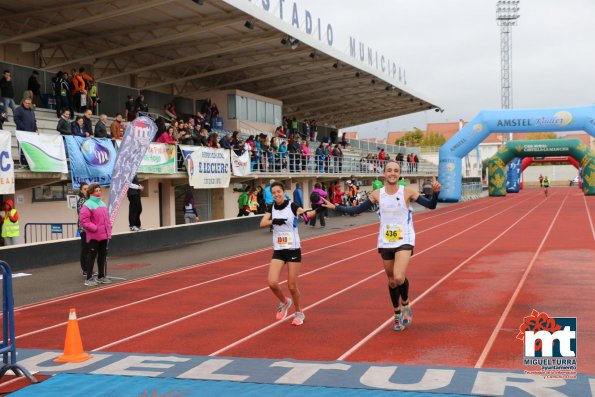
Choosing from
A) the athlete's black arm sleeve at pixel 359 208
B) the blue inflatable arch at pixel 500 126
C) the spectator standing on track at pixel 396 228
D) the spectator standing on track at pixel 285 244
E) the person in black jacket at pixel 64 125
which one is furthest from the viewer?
the blue inflatable arch at pixel 500 126

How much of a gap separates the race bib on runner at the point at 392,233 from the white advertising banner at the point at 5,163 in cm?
1001

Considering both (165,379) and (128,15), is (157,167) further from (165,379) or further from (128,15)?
(165,379)

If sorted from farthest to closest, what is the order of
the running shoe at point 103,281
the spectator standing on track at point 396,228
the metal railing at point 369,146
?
the metal railing at point 369,146 → the running shoe at point 103,281 → the spectator standing on track at point 396,228

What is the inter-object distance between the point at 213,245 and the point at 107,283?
22.9 ft

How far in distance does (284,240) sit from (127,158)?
23.4ft

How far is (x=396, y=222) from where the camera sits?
764 cm

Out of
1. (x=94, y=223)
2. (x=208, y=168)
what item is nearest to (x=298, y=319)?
(x=94, y=223)

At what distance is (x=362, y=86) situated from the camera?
43.5 m

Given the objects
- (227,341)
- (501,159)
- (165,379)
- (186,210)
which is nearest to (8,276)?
(165,379)

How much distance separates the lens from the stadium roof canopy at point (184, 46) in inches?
846

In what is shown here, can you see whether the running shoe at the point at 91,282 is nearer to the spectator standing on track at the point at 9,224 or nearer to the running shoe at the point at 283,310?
the spectator standing on track at the point at 9,224

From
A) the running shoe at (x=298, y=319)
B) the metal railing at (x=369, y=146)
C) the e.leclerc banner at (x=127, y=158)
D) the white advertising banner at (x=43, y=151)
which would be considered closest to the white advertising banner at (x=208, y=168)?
the white advertising banner at (x=43, y=151)

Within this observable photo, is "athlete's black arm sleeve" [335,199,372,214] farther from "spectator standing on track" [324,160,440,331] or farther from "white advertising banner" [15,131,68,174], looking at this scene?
"white advertising banner" [15,131,68,174]

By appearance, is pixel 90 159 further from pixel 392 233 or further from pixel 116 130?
pixel 392 233
